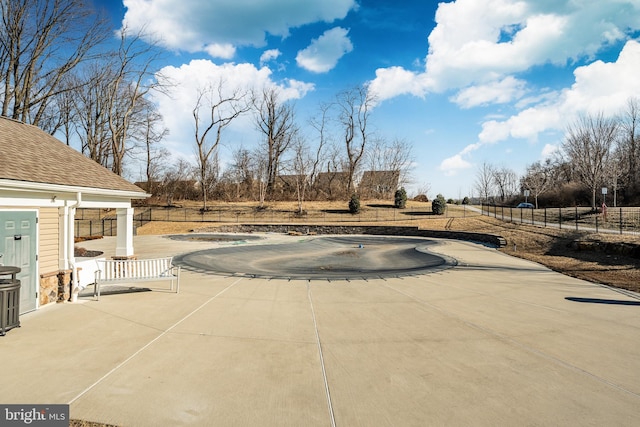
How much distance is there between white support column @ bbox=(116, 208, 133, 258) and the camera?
1047cm

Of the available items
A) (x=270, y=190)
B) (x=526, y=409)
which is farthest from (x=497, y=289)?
(x=270, y=190)

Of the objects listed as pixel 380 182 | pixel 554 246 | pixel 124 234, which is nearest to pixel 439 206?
pixel 554 246

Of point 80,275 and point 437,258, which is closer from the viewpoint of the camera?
point 80,275

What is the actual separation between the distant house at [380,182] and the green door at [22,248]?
45.4m

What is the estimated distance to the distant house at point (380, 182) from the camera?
52.0m

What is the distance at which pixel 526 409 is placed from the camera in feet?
11.2

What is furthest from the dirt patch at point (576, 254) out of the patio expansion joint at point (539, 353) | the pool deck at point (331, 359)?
the patio expansion joint at point (539, 353)

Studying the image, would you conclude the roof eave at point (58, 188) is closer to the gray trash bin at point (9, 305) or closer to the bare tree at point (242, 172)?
the gray trash bin at point (9, 305)

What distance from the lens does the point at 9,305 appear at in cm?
533

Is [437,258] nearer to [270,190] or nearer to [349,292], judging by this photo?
[349,292]

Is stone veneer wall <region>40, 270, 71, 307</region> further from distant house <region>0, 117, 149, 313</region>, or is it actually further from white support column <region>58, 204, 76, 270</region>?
white support column <region>58, 204, 76, 270</region>

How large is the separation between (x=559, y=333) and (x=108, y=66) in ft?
129

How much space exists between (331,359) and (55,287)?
6.77 metres

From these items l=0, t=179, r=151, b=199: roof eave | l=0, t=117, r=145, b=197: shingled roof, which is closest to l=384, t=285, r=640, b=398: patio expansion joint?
l=0, t=179, r=151, b=199: roof eave
